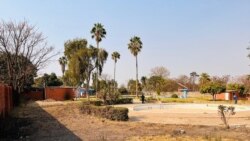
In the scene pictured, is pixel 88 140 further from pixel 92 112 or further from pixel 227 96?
pixel 227 96

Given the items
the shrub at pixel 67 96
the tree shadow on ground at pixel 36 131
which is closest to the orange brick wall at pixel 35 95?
the shrub at pixel 67 96

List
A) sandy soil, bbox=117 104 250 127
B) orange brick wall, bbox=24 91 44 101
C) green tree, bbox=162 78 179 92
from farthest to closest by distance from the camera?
green tree, bbox=162 78 179 92, orange brick wall, bbox=24 91 44 101, sandy soil, bbox=117 104 250 127

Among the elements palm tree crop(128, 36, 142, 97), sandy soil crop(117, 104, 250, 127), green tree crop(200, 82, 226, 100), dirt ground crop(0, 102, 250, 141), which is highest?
palm tree crop(128, 36, 142, 97)

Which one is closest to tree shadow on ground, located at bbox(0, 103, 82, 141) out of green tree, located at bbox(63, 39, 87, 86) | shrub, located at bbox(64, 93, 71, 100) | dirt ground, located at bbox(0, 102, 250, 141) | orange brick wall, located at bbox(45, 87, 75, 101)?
dirt ground, located at bbox(0, 102, 250, 141)

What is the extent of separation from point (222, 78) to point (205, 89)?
1430 inches

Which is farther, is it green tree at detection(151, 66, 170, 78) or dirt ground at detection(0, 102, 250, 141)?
green tree at detection(151, 66, 170, 78)

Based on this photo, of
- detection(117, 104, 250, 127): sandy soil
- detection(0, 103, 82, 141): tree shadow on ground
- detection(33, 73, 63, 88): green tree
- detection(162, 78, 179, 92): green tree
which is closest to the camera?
detection(0, 103, 82, 141): tree shadow on ground

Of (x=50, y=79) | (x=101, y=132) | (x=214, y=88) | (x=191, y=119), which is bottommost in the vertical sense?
(x=191, y=119)

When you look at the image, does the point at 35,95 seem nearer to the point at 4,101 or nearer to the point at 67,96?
the point at 67,96

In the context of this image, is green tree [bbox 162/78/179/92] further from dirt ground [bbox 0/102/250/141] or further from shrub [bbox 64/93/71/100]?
dirt ground [bbox 0/102/250/141]

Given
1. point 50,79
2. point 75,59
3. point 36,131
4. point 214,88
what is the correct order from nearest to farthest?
point 36,131, point 75,59, point 214,88, point 50,79

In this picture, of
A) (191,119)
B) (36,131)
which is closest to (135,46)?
(191,119)

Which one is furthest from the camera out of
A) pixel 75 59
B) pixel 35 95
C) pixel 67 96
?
pixel 75 59

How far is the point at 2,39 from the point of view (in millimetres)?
39812
